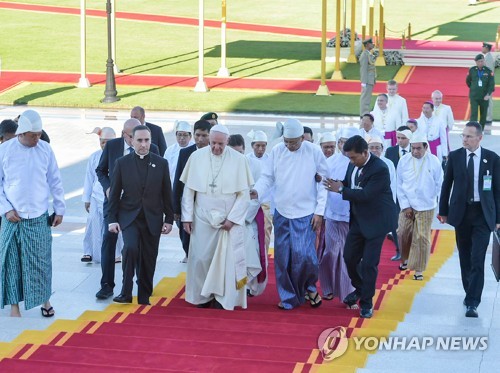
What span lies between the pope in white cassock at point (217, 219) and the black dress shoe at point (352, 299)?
1.09 metres

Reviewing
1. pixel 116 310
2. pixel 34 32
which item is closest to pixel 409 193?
pixel 116 310

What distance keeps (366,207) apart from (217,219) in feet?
4.69

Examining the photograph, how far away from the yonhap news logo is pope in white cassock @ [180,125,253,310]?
1.93 metres

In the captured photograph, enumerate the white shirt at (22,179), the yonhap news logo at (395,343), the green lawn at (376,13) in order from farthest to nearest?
the green lawn at (376,13) < the white shirt at (22,179) < the yonhap news logo at (395,343)

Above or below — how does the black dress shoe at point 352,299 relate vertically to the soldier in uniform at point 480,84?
below

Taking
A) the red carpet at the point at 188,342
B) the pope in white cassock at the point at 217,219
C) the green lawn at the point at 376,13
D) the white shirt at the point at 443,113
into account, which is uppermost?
the green lawn at the point at 376,13

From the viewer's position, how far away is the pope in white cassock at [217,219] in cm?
970

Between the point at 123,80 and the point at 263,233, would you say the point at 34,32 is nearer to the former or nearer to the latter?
the point at 123,80

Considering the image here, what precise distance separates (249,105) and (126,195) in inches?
697

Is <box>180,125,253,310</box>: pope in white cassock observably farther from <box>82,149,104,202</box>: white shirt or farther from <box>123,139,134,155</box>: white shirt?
<box>82,149,104,202</box>: white shirt

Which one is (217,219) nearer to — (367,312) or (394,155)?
(367,312)

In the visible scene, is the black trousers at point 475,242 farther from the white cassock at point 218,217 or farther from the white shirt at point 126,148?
the white shirt at point 126,148

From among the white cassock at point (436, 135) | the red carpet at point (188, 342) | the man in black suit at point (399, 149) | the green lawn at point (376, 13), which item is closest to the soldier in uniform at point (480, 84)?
the white cassock at point (436, 135)

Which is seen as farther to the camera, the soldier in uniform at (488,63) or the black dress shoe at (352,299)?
the soldier in uniform at (488,63)
